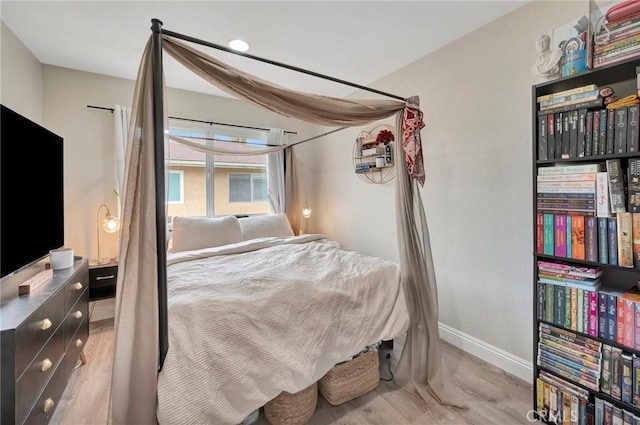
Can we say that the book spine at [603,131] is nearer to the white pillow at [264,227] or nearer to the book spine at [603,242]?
the book spine at [603,242]

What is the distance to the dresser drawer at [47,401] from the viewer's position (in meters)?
1.20

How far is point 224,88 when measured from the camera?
1332 millimetres

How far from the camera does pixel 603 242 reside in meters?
1.32

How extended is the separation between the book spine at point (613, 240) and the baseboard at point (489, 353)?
97 centimetres

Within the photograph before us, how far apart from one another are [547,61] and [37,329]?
9.03ft

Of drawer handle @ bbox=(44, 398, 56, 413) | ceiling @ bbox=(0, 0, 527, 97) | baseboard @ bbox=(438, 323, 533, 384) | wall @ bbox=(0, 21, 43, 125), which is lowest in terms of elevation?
baseboard @ bbox=(438, 323, 533, 384)

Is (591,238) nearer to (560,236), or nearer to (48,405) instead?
(560,236)

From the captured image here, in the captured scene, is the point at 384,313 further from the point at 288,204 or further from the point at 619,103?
the point at 288,204

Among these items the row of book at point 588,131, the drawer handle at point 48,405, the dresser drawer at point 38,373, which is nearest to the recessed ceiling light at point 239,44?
the row of book at point 588,131

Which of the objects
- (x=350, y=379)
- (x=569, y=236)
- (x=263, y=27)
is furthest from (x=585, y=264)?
(x=263, y=27)

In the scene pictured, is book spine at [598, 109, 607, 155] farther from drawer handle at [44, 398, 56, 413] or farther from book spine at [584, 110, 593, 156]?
drawer handle at [44, 398, 56, 413]

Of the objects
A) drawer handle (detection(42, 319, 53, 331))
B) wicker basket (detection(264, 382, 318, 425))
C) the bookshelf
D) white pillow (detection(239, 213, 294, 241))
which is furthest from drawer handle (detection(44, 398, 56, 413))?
the bookshelf

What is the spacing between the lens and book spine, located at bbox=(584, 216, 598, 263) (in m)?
1.34

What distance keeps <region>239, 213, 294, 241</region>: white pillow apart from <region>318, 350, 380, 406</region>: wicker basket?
1778 mm
